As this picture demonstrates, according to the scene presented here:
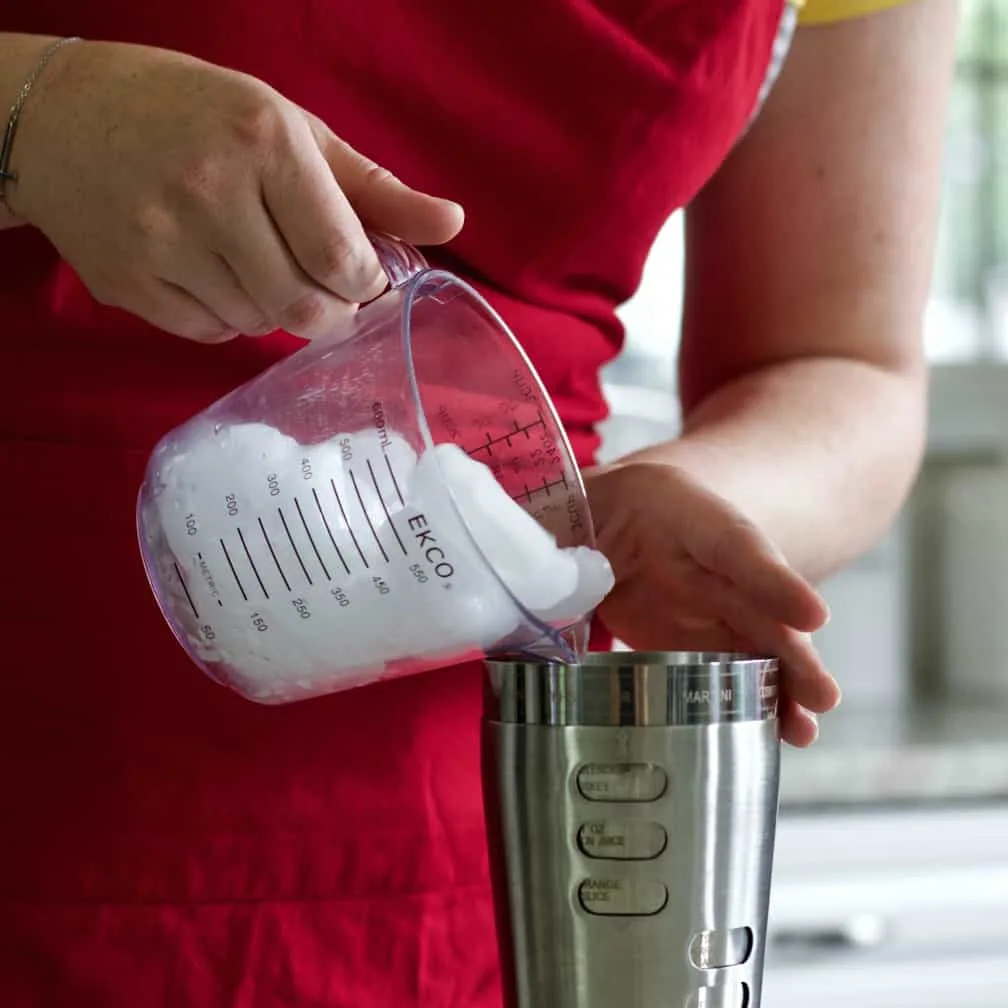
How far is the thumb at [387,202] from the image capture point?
52cm

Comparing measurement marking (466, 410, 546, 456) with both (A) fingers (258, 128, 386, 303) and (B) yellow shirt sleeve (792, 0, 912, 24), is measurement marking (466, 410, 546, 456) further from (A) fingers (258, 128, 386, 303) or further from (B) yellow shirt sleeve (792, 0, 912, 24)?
(B) yellow shirt sleeve (792, 0, 912, 24)

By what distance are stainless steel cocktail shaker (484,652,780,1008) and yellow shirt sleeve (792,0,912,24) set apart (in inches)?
18.8

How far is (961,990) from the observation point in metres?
1.51

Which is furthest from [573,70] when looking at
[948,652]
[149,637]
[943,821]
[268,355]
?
[948,652]

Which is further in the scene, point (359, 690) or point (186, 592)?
point (359, 690)

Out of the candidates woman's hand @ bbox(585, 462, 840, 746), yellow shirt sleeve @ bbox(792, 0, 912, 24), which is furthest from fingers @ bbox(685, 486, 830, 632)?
yellow shirt sleeve @ bbox(792, 0, 912, 24)

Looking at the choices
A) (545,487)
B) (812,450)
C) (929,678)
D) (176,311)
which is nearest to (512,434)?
(545,487)

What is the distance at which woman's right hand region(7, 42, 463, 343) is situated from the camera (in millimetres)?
500

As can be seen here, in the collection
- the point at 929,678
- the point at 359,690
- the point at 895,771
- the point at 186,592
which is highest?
the point at 186,592

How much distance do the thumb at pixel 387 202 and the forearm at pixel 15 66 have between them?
0.36ft

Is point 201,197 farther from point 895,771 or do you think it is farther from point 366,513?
point 895,771

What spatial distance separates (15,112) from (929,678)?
180 centimetres

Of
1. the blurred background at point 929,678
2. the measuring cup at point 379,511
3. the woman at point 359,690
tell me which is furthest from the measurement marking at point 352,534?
the blurred background at point 929,678

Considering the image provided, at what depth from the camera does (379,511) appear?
528 millimetres
